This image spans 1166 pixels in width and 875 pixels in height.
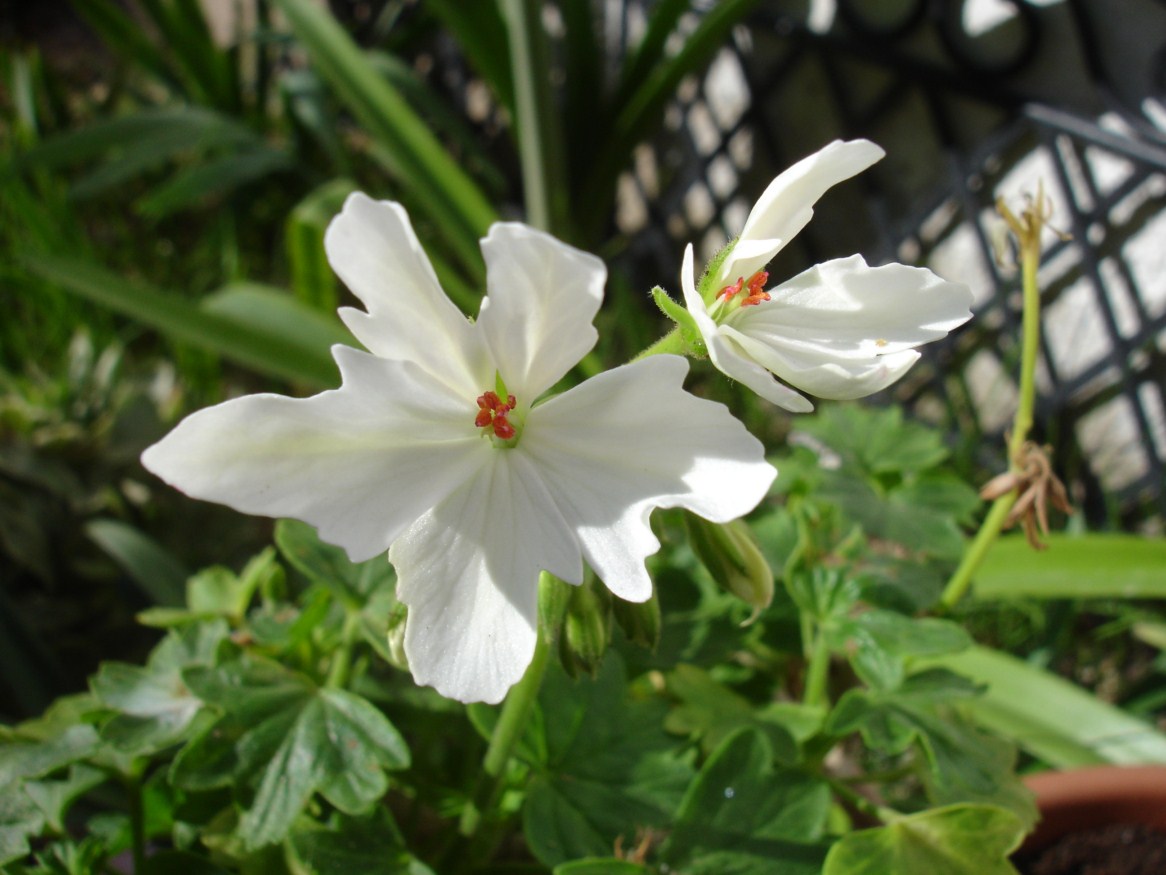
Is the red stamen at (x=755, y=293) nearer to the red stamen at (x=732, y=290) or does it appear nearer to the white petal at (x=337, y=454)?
the red stamen at (x=732, y=290)

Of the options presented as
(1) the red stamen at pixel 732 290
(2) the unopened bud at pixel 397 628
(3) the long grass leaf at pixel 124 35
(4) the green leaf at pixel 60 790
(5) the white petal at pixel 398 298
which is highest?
(3) the long grass leaf at pixel 124 35

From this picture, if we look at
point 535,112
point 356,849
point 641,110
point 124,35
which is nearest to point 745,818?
point 356,849

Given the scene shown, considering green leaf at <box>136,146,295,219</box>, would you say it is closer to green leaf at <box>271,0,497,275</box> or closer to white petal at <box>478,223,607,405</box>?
green leaf at <box>271,0,497,275</box>

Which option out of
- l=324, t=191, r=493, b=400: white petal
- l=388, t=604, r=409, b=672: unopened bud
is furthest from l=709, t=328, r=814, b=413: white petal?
l=388, t=604, r=409, b=672: unopened bud

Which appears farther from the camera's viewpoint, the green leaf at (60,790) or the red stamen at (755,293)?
the green leaf at (60,790)

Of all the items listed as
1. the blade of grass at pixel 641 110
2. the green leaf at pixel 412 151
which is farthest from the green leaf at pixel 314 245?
the blade of grass at pixel 641 110

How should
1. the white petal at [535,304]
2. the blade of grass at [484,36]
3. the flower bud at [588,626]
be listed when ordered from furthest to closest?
the blade of grass at [484,36]
the flower bud at [588,626]
the white petal at [535,304]

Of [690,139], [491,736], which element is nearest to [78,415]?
[491,736]
